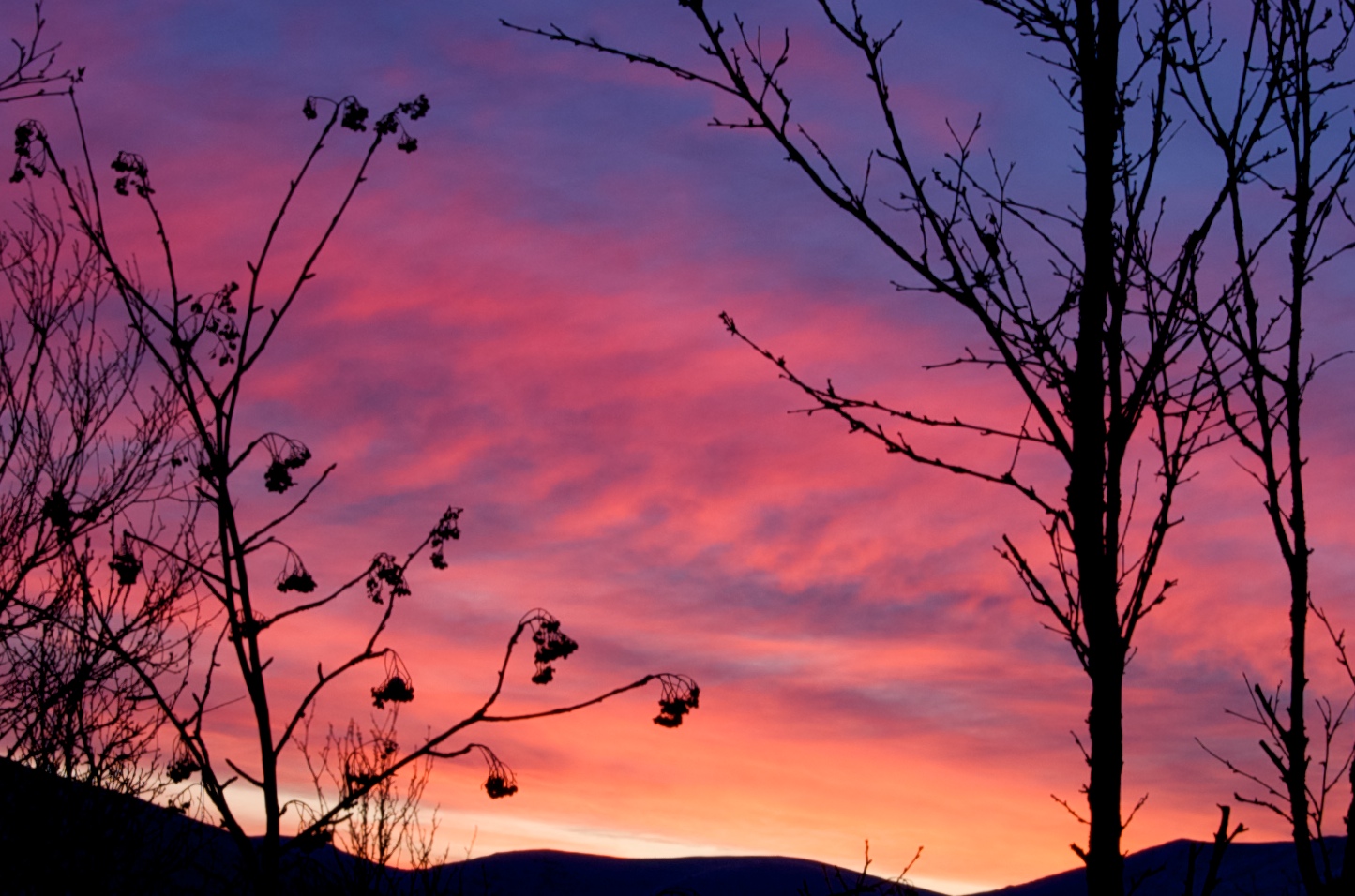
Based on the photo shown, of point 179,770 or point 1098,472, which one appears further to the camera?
point 179,770

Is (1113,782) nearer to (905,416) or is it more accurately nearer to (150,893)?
(905,416)

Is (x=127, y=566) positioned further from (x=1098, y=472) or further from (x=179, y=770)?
(x=1098, y=472)

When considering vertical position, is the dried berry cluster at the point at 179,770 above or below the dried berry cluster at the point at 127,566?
below

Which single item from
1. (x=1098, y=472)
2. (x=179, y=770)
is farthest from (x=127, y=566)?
(x=1098, y=472)

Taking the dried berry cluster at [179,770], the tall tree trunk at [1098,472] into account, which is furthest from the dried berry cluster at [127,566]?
the tall tree trunk at [1098,472]

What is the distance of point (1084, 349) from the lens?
10.7 feet

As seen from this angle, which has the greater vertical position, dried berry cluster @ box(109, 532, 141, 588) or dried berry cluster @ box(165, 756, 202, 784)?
dried berry cluster @ box(109, 532, 141, 588)

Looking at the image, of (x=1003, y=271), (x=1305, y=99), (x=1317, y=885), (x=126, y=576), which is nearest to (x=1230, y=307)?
(x=1305, y=99)

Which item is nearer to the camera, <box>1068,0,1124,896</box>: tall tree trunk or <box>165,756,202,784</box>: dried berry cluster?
<box>1068,0,1124,896</box>: tall tree trunk

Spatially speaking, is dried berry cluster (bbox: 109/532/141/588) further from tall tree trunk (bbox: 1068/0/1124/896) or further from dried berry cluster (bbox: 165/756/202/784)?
tall tree trunk (bbox: 1068/0/1124/896)

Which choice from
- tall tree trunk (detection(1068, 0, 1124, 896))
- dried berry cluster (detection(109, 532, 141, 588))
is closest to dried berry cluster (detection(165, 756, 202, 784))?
dried berry cluster (detection(109, 532, 141, 588))

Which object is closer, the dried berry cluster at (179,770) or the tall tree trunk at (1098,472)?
the tall tree trunk at (1098,472)

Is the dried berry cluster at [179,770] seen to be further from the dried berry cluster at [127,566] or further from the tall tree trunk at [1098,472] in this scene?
the tall tree trunk at [1098,472]

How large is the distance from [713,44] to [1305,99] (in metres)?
2.49
